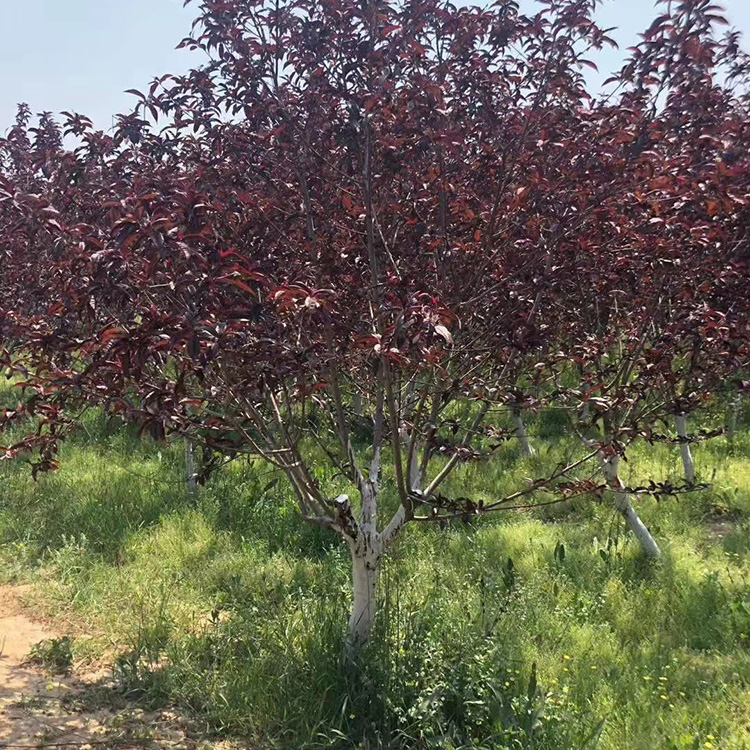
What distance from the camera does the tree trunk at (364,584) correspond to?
12.2 ft

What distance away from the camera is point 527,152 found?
3426 mm

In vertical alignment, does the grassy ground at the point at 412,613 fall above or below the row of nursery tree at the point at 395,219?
below

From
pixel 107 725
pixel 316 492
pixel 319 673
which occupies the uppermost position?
pixel 316 492

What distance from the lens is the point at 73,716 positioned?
3605 mm

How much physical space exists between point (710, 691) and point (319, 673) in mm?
2072

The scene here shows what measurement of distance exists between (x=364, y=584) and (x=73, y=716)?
159 cm

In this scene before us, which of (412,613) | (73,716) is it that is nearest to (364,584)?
(412,613)

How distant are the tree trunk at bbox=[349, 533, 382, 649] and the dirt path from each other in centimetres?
88

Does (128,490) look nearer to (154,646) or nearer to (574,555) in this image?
(154,646)

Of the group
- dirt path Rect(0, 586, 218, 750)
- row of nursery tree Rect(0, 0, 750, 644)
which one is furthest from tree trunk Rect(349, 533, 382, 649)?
dirt path Rect(0, 586, 218, 750)

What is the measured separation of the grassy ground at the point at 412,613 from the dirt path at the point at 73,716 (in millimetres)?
134

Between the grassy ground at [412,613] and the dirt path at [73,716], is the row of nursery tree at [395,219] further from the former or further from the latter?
the dirt path at [73,716]

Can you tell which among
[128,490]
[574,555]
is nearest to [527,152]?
[574,555]

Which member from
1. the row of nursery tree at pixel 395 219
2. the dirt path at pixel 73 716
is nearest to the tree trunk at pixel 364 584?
the row of nursery tree at pixel 395 219
